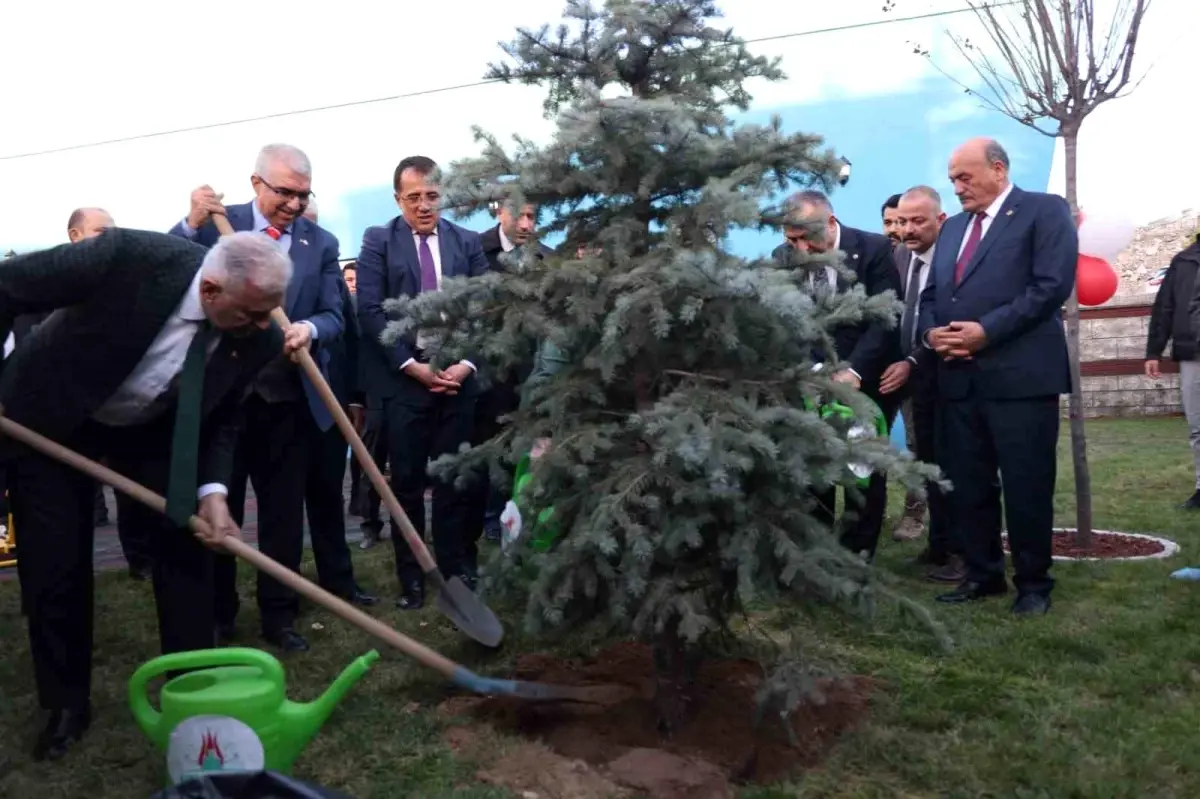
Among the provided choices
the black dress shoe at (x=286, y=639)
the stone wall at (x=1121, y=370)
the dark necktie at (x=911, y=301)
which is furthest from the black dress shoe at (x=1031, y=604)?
the stone wall at (x=1121, y=370)

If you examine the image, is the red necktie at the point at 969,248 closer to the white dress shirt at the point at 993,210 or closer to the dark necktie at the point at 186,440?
the white dress shirt at the point at 993,210

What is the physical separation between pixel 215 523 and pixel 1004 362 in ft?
10.5

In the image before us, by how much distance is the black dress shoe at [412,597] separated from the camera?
5062 mm

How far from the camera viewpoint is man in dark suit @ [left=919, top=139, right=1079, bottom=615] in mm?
4695

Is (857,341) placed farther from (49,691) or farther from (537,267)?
(49,691)

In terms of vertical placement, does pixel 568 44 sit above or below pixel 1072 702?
above

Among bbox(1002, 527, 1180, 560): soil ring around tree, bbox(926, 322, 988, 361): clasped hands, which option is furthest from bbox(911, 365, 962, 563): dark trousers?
bbox(926, 322, 988, 361): clasped hands

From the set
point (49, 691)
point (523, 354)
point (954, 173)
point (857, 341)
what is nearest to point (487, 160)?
point (523, 354)

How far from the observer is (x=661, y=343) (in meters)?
3.37

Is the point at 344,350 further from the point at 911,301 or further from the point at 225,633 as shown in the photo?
the point at 911,301

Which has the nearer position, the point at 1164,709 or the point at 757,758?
the point at 757,758

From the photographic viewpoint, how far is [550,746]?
11.3ft

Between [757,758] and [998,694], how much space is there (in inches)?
36.8

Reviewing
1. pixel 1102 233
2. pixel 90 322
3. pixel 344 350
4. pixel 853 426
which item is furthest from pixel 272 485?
pixel 1102 233
